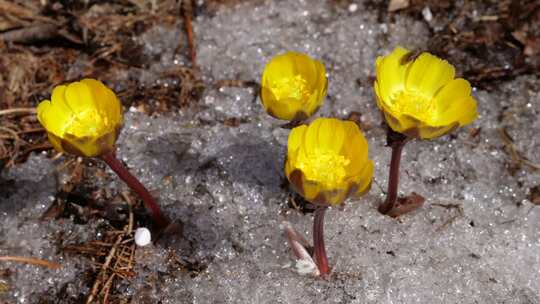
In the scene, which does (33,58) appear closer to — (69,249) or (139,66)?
(139,66)

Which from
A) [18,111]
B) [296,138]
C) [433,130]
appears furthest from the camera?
[18,111]

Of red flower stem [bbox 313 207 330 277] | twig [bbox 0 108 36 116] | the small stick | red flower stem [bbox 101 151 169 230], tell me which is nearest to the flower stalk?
red flower stem [bbox 313 207 330 277]

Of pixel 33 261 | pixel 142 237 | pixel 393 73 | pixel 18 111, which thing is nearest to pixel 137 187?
pixel 142 237

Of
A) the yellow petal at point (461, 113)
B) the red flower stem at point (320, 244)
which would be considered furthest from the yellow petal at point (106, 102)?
the yellow petal at point (461, 113)

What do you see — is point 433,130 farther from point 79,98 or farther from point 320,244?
point 79,98

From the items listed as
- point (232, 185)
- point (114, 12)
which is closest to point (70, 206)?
point (232, 185)

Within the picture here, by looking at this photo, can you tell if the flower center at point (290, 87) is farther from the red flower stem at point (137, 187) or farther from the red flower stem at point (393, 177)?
the red flower stem at point (137, 187)

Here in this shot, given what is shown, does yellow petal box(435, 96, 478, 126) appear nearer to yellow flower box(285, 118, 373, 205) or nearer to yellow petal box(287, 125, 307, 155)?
yellow flower box(285, 118, 373, 205)
